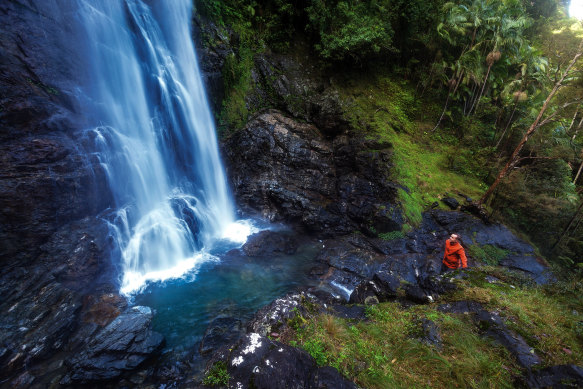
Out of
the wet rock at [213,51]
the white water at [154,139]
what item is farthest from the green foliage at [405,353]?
the wet rock at [213,51]

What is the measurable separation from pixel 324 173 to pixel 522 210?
10029 mm

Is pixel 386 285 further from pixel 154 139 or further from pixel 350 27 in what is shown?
pixel 350 27

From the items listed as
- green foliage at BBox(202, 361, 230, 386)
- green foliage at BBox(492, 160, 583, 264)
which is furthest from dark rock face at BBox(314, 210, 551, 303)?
green foliage at BBox(202, 361, 230, 386)

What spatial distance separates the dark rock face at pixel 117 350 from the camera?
5.02 meters

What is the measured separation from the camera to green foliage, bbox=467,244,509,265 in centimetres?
923

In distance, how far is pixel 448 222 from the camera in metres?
10.7

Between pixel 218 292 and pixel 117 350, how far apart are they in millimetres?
3125

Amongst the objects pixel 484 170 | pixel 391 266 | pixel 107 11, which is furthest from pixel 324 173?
pixel 107 11

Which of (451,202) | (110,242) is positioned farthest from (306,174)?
(110,242)

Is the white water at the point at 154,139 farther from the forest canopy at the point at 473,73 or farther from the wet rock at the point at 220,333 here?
the wet rock at the point at 220,333

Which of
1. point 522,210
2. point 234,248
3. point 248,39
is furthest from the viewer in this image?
point 248,39

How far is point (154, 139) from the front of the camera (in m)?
11.1

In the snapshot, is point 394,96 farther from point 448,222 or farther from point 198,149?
point 198,149

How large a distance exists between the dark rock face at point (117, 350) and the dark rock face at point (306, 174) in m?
7.44
